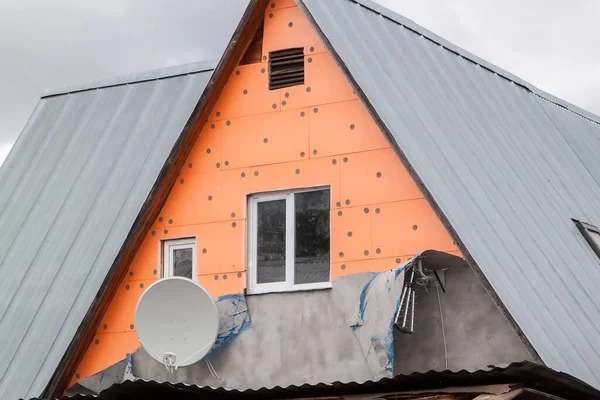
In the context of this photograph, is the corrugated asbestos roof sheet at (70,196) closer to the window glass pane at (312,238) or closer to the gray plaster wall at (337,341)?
the gray plaster wall at (337,341)

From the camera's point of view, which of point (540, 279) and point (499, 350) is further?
point (540, 279)

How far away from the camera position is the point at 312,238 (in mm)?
16734

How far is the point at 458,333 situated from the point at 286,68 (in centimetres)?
380

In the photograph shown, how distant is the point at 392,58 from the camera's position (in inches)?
727

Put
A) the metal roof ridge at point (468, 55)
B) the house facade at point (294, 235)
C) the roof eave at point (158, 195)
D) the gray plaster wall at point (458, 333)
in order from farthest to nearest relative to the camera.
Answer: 1. the metal roof ridge at point (468, 55)
2. the roof eave at point (158, 195)
3. the house facade at point (294, 235)
4. the gray plaster wall at point (458, 333)

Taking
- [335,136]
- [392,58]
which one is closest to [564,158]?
[392,58]

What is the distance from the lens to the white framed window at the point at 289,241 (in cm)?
1664

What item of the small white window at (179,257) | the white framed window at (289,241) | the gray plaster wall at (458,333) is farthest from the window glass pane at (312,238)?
the small white window at (179,257)

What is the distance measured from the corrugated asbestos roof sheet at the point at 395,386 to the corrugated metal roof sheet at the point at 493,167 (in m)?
0.36

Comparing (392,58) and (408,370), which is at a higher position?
(392,58)

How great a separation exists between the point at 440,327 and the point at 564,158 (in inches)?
234

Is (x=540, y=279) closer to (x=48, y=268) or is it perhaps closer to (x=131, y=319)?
(x=131, y=319)

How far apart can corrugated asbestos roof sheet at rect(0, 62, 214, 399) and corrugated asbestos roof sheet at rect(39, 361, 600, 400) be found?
6.70ft

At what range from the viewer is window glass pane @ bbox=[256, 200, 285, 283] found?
16859 mm
